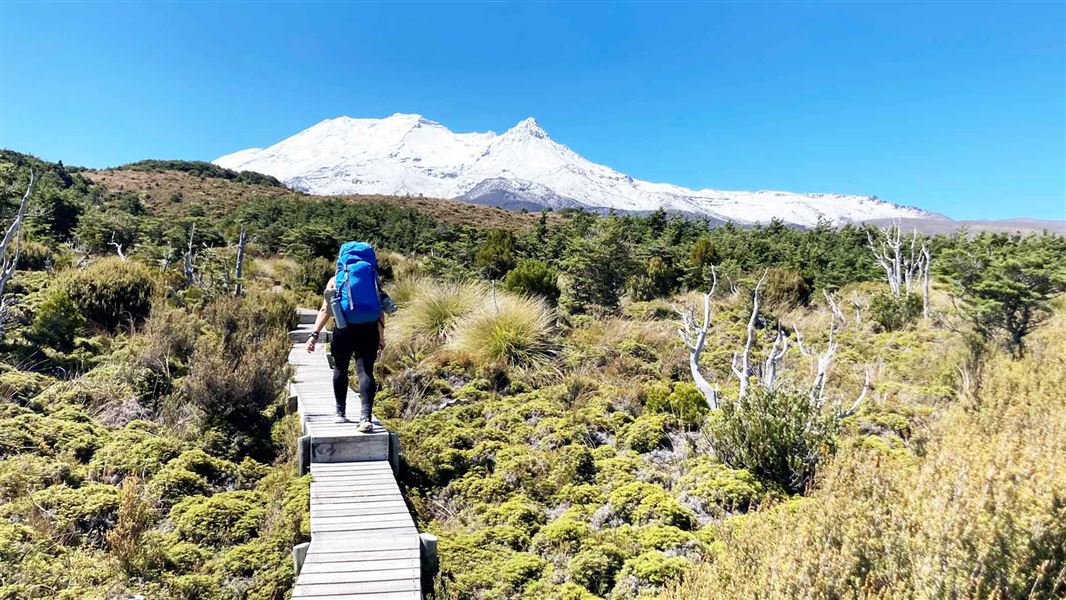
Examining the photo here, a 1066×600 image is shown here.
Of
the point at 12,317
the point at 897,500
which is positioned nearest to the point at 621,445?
the point at 897,500

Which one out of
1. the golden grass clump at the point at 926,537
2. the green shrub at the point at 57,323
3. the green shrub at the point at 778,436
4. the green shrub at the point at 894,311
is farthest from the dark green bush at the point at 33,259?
the green shrub at the point at 894,311

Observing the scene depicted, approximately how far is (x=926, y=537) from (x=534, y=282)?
9.43 m

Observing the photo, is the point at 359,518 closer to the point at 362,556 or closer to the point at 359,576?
the point at 362,556

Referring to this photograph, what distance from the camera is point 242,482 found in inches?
186

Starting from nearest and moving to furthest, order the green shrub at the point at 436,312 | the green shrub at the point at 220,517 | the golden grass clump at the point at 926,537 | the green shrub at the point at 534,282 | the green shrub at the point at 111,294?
1. the golden grass clump at the point at 926,537
2. the green shrub at the point at 220,517
3. the green shrub at the point at 111,294
4. the green shrub at the point at 436,312
5. the green shrub at the point at 534,282

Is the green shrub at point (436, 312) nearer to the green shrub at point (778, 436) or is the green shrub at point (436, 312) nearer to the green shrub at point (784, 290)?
the green shrub at point (778, 436)

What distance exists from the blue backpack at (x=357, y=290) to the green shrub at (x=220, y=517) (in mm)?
1670

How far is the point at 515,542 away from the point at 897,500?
8.28 feet

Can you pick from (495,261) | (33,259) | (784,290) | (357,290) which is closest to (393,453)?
(357,290)

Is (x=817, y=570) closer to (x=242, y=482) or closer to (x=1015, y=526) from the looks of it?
(x=1015, y=526)

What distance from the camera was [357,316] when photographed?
15.2ft

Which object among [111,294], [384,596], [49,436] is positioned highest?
[111,294]

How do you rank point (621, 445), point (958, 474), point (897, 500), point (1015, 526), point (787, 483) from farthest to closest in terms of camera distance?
point (621, 445)
point (787, 483)
point (897, 500)
point (958, 474)
point (1015, 526)

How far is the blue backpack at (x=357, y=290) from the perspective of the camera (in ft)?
15.1
